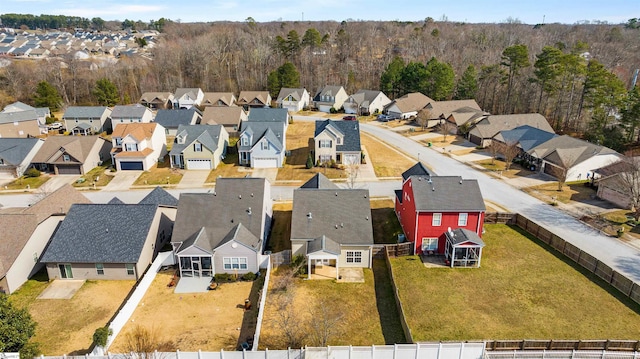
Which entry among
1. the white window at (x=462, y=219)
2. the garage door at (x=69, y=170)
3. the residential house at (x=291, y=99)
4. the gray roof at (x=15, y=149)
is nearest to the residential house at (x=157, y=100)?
the residential house at (x=291, y=99)

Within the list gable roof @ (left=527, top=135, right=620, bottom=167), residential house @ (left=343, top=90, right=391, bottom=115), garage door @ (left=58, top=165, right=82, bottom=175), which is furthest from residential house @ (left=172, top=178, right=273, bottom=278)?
residential house @ (left=343, top=90, right=391, bottom=115)

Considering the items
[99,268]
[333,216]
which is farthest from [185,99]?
[333,216]

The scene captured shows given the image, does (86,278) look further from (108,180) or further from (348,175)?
(348,175)

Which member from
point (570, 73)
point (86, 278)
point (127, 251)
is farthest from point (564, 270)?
point (570, 73)

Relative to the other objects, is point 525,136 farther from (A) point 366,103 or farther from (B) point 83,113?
(B) point 83,113

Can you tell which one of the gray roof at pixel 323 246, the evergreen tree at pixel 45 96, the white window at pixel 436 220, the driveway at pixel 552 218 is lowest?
the driveway at pixel 552 218

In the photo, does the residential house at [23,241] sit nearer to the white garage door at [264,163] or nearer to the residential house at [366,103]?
the white garage door at [264,163]

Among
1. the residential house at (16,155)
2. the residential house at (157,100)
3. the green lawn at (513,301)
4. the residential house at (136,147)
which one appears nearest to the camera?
the green lawn at (513,301)

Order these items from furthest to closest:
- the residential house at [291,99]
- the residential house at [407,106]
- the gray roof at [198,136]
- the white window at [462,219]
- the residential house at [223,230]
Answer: the residential house at [291,99]
the residential house at [407,106]
the gray roof at [198,136]
the white window at [462,219]
the residential house at [223,230]
